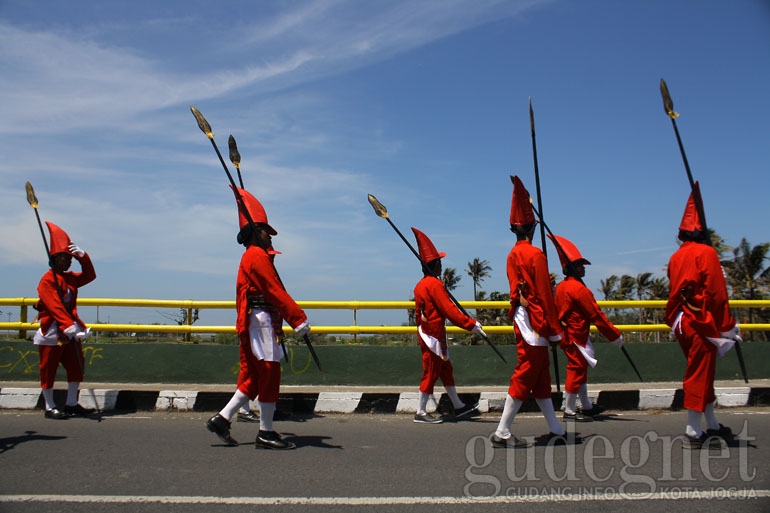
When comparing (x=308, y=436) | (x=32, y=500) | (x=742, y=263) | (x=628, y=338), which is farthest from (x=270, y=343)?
(x=742, y=263)

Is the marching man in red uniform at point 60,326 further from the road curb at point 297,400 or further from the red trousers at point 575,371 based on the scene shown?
the red trousers at point 575,371

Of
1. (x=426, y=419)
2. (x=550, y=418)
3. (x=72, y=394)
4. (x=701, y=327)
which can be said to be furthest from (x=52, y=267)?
(x=701, y=327)

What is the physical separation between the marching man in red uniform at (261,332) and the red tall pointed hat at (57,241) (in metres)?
2.92

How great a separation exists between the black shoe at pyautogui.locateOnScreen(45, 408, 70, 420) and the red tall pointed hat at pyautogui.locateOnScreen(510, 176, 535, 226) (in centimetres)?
537

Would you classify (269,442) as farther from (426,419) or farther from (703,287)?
(703,287)

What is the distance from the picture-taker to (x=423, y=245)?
7.57 meters

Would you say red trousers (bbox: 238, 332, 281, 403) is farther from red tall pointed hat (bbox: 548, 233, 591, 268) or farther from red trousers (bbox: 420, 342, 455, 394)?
red tall pointed hat (bbox: 548, 233, 591, 268)

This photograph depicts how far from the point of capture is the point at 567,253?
297 inches

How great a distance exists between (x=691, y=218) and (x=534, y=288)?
5.57 feet

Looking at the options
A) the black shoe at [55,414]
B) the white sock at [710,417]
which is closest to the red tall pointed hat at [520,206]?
the white sock at [710,417]

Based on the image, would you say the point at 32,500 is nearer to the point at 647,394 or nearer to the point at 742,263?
the point at 647,394

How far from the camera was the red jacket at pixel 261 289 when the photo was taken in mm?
5379

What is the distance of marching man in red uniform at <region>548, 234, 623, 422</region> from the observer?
23.0ft

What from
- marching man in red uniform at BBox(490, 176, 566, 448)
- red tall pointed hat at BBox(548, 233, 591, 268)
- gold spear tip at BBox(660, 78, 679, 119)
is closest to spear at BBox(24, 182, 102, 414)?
marching man in red uniform at BBox(490, 176, 566, 448)
